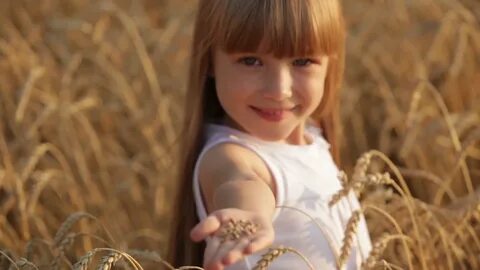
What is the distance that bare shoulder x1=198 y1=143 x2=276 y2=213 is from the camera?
5.97 ft

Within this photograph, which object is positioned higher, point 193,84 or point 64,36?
point 193,84

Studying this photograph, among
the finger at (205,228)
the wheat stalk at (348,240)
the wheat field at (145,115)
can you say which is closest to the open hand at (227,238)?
the finger at (205,228)

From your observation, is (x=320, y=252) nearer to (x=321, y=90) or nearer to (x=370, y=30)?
(x=321, y=90)

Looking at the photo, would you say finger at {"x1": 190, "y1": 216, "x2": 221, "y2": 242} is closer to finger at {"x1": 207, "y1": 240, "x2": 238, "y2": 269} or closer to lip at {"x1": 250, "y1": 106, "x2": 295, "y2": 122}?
finger at {"x1": 207, "y1": 240, "x2": 238, "y2": 269}

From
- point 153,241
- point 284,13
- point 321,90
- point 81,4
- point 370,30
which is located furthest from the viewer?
point 81,4

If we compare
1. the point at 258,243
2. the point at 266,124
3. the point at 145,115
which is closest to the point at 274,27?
the point at 266,124

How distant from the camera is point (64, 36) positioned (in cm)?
337

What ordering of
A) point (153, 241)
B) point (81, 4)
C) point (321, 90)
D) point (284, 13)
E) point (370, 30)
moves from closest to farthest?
point (284, 13) < point (321, 90) < point (153, 241) < point (370, 30) < point (81, 4)

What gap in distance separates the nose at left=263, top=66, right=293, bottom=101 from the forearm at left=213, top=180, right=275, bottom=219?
0.14 m

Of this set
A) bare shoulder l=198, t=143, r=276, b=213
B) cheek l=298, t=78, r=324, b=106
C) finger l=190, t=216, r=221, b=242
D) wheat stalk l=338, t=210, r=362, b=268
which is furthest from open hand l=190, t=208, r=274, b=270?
cheek l=298, t=78, r=324, b=106

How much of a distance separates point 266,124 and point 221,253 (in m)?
0.46

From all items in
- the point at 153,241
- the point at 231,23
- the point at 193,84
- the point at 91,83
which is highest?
the point at 231,23

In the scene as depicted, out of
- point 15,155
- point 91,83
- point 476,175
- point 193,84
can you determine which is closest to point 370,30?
point 476,175

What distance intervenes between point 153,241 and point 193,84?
0.81 m
